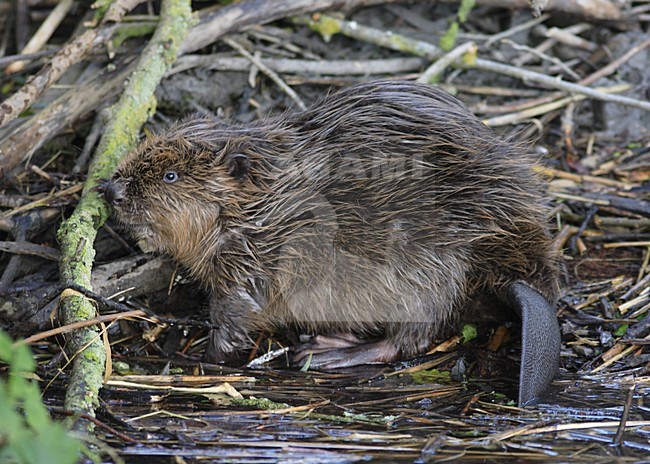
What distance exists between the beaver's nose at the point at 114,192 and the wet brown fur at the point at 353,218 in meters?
0.02

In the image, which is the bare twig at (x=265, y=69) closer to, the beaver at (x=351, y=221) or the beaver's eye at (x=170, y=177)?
the beaver at (x=351, y=221)

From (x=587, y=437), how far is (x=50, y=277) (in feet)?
6.60

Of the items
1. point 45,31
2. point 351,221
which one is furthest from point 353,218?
point 45,31

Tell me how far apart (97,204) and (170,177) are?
30 centimetres

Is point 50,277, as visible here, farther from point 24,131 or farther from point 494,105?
point 494,105

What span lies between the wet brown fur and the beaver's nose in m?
0.02

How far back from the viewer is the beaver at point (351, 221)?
3.08 meters

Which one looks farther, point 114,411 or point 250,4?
point 250,4

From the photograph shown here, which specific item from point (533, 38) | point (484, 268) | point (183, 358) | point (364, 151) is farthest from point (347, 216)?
point (533, 38)

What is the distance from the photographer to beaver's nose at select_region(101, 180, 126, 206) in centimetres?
314

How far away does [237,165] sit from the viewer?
3189mm

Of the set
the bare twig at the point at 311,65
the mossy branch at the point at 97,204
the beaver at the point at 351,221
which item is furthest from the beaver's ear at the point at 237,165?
the bare twig at the point at 311,65

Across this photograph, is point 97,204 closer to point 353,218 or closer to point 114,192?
point 114,192

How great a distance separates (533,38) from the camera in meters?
4.79
